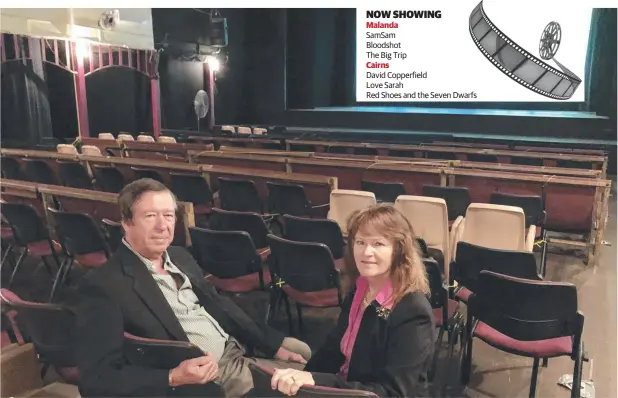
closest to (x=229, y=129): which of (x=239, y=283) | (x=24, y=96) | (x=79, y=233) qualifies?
(x=24, y=96)

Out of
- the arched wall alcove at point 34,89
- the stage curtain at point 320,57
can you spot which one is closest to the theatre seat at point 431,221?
the arched wall alcove at point 34,89

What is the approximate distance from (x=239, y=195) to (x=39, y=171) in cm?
250

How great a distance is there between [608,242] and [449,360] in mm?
3388

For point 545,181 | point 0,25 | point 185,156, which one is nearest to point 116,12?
point 0,25

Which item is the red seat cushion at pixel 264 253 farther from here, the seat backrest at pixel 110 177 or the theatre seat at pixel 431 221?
the seat backrest at pixel 110 177

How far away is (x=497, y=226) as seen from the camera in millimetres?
3469

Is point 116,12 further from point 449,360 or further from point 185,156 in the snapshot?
point 449,360

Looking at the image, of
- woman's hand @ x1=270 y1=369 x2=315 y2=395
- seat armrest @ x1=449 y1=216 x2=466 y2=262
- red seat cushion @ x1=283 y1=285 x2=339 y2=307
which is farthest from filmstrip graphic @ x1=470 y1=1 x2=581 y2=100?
woman's hand @ x1=270 y1=369 x2=315 y2=395

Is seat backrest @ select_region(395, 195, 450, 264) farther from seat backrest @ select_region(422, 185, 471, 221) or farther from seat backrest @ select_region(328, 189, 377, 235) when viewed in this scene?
seat backrest @ select_region(422, 185, 471, 221)

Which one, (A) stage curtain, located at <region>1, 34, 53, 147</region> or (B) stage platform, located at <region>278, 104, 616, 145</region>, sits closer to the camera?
(A) stage curtain, located at <region>1, 34, 53, 147</region>

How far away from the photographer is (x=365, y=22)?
1147 cm

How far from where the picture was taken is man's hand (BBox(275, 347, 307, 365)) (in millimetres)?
2170

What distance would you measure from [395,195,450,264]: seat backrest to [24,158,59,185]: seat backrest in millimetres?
4155

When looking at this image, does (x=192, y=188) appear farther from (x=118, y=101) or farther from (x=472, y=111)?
(x=472, y=111)
